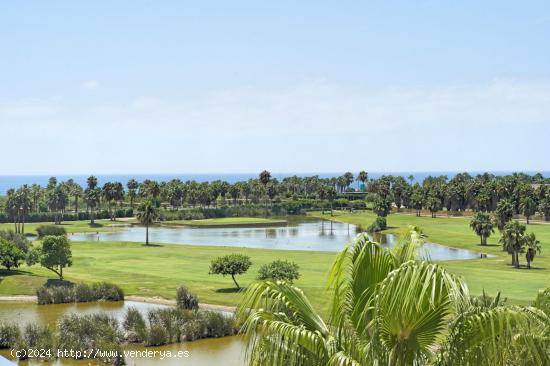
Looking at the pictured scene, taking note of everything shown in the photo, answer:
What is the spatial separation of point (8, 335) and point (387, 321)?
38742mm

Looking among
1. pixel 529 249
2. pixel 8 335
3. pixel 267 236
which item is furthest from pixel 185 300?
pixel 267 236

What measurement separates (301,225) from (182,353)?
416 ft

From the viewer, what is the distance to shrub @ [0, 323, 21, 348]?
4106 centimetres

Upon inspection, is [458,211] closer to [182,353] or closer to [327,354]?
[182,353]

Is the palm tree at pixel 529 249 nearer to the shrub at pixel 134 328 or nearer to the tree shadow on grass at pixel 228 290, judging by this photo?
the tree shadow on grass at pixel 228 290

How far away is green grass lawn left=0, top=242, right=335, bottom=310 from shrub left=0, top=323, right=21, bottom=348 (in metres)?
18.2

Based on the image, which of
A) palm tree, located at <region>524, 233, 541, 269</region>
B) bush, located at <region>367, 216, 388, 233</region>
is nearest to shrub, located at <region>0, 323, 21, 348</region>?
palm tree, located at <region>524, 233, 541, 269</region>

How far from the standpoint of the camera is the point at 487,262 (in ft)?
292

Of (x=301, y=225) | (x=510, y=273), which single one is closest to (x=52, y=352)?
(x=510, y=273)

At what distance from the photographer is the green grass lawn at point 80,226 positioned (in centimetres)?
14445

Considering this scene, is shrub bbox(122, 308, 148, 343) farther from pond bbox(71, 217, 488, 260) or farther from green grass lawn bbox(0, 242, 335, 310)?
pond bbox(71, 217, 488, 260)

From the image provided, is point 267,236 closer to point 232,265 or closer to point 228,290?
point 228,290

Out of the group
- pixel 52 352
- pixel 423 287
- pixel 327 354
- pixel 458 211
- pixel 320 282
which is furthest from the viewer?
pixel 458 211

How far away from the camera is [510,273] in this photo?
72.7 meters
